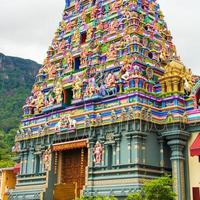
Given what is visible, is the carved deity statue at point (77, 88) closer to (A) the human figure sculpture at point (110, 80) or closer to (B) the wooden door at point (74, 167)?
(A) the human figure sculpture at point (110, 80)

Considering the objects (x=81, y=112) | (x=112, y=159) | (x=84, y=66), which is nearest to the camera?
(x=112, y=159)

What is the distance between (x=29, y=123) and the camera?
95.6 ft

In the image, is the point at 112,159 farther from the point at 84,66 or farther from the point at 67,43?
the point at 67,43

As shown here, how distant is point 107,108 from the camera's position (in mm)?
24047

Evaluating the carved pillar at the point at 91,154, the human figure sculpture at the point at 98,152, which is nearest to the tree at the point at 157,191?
the human figure sculpture at the point at 98,152

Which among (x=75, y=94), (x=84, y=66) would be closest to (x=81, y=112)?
(x=75, y=94)

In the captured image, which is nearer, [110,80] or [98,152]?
[98,152]

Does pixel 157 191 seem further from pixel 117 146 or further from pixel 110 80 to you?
pixel 110 80

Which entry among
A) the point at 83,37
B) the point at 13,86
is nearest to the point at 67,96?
the point at 83,37

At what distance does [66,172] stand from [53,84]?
21.2 feet

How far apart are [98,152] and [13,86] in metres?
98.0

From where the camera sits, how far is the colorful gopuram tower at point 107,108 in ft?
74.1

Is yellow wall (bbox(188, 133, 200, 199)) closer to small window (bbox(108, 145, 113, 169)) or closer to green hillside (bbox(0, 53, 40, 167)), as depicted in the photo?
small window (bbox(108, 145, 113, 169))

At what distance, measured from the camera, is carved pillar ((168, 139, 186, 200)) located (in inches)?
859
